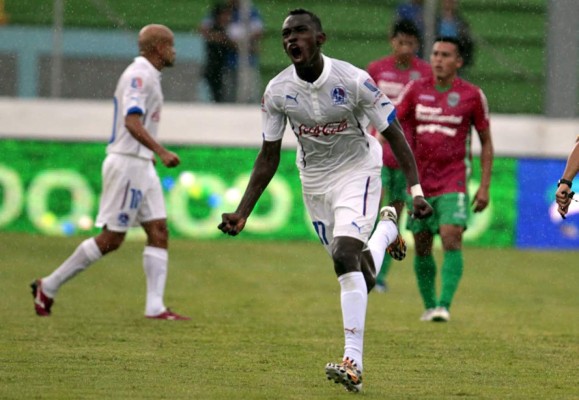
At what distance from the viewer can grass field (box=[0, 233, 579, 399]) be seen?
23.6ft

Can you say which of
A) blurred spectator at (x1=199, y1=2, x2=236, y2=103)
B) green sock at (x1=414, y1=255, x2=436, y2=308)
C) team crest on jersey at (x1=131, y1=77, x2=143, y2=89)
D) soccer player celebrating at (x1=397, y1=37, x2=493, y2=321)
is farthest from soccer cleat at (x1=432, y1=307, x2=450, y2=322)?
blurred spectator at (x1=199, y1=2, x2=236, y2=103)

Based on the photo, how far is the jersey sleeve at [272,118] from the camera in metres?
7.78

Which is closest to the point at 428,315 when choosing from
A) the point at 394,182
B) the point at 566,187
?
the point at 394,182

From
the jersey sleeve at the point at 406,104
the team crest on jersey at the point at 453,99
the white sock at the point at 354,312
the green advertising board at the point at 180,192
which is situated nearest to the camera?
the white sock at the point at 354,312

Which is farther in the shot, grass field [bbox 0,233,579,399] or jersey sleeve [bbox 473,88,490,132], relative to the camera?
jersey sleeve [bbox 473,88,490,132]

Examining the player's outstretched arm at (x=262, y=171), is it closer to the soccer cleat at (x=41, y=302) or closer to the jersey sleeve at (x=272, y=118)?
the jersey sleeve at (x=272, y=118)

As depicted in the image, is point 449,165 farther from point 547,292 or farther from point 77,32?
point 77,32

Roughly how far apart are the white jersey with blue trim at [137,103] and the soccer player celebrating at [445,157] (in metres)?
2.08

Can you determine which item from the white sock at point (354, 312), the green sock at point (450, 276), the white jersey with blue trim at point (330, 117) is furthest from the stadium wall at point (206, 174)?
the white sock at point (354, 312)

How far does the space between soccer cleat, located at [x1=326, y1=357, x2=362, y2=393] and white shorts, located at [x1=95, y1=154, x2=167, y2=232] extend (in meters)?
4.02

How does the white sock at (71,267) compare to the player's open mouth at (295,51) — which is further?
the white sock at (71,267)

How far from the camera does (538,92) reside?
19125 mm

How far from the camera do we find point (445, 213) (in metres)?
10.8

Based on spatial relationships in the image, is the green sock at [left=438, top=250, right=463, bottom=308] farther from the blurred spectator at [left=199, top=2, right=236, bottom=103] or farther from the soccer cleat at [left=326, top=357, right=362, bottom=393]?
the blurred spectator at [left=199, top=2, right=236, bottom=103]
